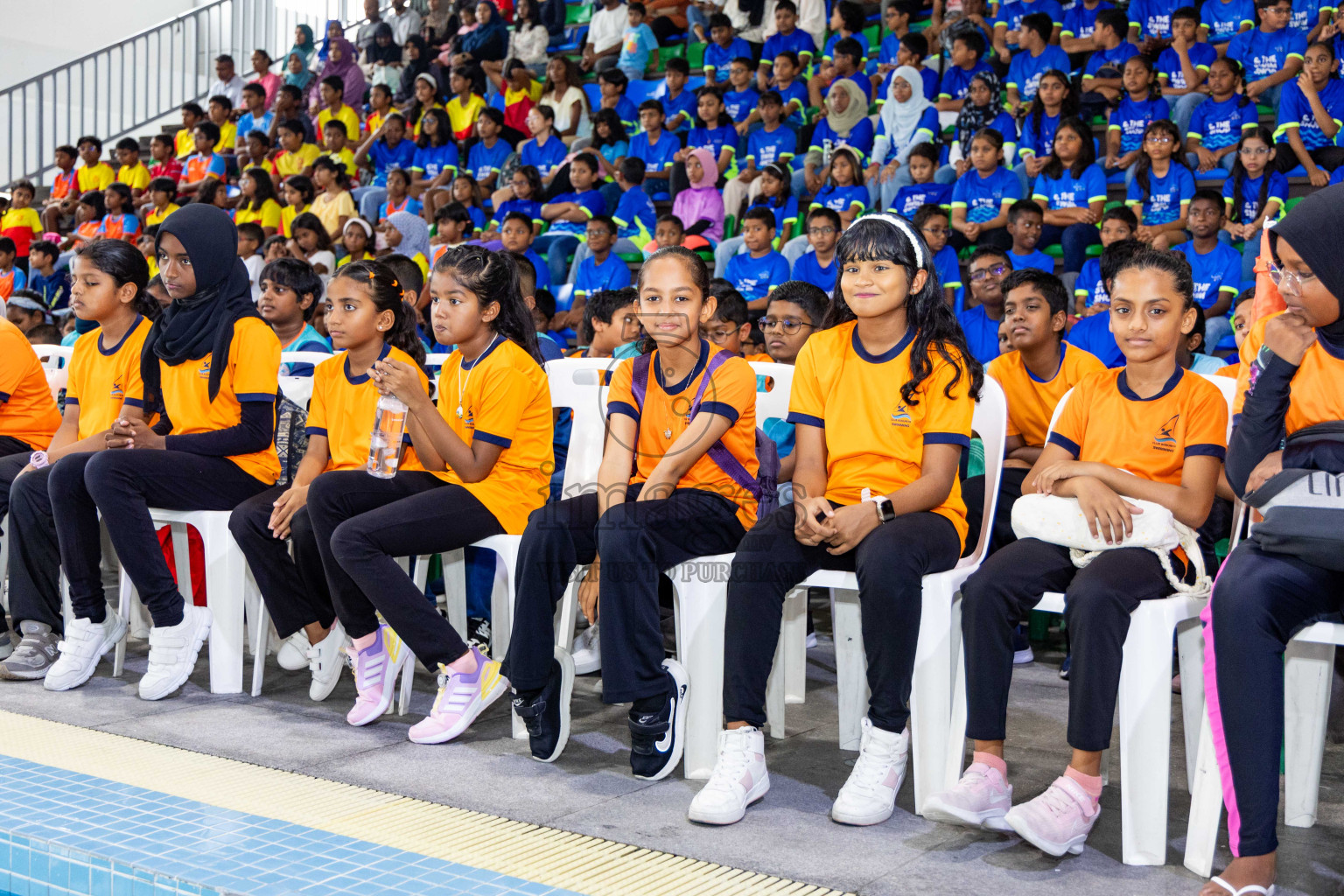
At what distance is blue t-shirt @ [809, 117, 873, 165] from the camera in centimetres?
671

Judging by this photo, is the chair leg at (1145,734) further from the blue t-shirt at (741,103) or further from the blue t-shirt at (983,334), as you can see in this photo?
the blue t-shirt at (741,103)

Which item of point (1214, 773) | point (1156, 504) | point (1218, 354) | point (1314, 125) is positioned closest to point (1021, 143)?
point (1314, 125)

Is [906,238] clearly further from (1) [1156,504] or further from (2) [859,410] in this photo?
(1) [1156,504]

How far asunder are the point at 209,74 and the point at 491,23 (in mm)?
4505

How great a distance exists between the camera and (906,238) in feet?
7.95

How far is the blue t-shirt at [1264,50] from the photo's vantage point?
225 inches

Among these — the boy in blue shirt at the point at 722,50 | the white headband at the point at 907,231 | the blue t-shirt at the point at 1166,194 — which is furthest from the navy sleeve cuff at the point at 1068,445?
the boy in blue shirt at the point at 722,50

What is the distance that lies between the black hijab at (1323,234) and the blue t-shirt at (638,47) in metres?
7.05

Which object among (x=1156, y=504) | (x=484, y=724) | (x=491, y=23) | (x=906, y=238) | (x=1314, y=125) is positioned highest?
(x=491, y=23)

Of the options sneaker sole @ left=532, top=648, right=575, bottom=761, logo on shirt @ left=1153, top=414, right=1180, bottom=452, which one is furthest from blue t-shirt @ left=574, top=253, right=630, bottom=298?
logo on shirt @ left=1153, top=414, right=1180, bottom=452

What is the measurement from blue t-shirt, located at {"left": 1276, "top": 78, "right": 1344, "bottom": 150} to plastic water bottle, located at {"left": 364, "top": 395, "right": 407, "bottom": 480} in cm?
435

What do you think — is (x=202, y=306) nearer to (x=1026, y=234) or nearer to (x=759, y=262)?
(x=759, y=262)

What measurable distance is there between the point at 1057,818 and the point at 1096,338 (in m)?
2.93

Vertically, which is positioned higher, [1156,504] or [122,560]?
[1156,504]
